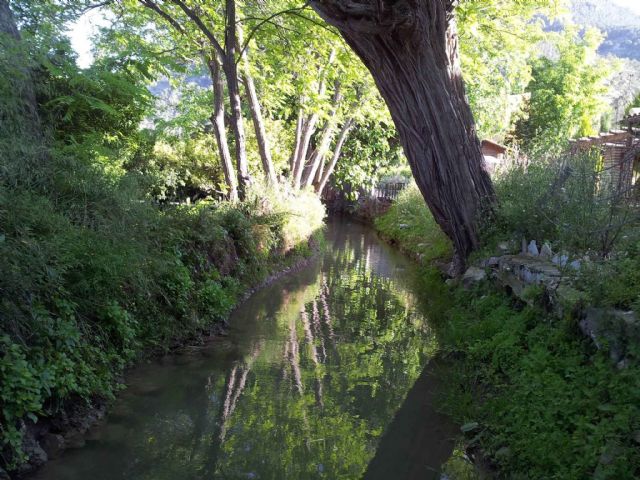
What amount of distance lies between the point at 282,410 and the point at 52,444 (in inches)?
76.0

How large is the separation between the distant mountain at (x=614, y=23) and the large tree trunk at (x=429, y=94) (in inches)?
4948

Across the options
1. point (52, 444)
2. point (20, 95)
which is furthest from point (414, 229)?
point (52, 444)

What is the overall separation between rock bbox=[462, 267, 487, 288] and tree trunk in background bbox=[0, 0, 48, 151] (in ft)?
18.4

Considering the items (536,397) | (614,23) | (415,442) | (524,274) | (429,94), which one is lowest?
(415,442)

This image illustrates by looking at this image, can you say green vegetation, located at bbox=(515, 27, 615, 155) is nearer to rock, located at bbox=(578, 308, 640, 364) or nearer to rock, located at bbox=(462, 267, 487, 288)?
rock, located at bbox=(462, 267, 487, 288)

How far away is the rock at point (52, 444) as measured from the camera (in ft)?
14.0

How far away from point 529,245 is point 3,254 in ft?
19.5

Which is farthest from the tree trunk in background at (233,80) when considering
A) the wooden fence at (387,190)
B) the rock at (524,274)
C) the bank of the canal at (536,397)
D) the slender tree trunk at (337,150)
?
the wooden fence at (387,190)

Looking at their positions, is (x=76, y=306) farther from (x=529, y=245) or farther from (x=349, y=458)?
(x=529, y=245)

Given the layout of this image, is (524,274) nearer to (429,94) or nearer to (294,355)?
(294,355)

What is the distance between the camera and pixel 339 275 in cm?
1326

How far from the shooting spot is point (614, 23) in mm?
164875

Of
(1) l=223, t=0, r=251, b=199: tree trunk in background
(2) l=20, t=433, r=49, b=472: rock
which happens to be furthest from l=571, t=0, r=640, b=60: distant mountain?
(2) l=20, t=433, r=49, b=472: rock

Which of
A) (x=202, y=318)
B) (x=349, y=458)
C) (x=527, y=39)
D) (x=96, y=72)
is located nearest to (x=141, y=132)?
(x=96, y=72)
